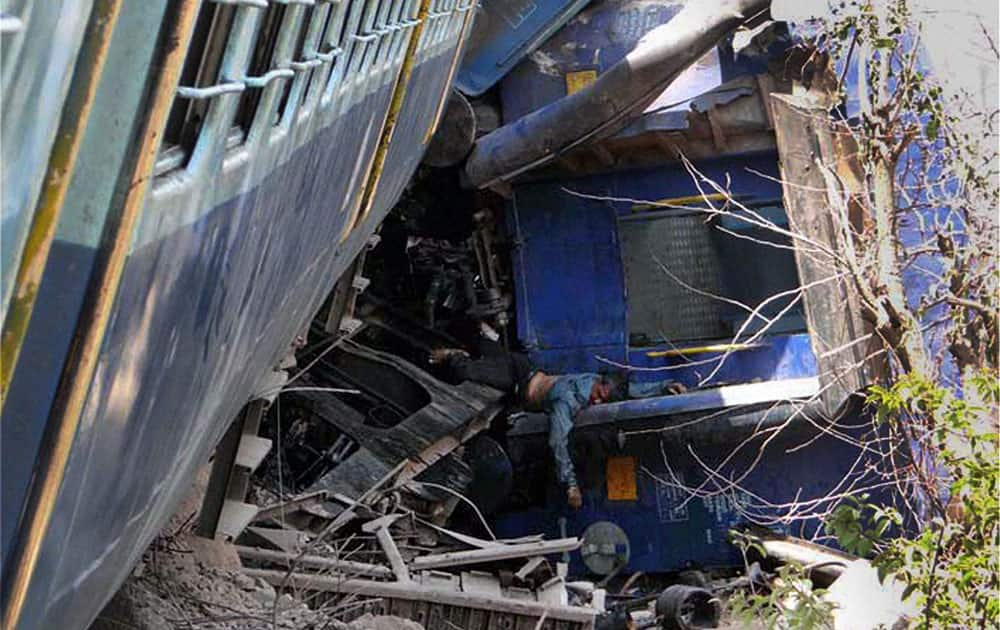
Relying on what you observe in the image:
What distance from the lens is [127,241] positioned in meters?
Result: 2.14

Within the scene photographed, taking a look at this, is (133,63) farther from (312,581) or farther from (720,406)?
(720,406)

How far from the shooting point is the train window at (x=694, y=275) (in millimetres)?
17562

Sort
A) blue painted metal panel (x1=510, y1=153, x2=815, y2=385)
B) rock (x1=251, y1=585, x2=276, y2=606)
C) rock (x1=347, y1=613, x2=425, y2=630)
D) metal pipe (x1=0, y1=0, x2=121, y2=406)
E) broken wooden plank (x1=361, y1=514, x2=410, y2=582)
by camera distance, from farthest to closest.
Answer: blue painted metal panel (x1=510, y1=153, x2=815, y2=385), broken wooden plank (x1=361, y1=514, x2=410, y2=582), rock (x1=347, y1=613, x2=425, y2=630), rock (x1=251, y1=585, x2=276, y2=606), metal pipe (x1=0, y1=0, x2=121, y2=406)

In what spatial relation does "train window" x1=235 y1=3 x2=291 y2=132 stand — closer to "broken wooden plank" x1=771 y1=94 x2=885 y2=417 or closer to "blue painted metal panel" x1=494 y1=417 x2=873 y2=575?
"broken wooden plank" x1=771 y1=94 x2=885 y2=417

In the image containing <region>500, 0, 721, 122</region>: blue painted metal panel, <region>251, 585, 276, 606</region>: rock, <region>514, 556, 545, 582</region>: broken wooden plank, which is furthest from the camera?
<region>500, 0, 721, 122</region>: blue painted metal panel

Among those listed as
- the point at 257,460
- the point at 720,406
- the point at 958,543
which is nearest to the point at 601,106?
the point at 720,406

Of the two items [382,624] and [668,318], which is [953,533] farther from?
[668,318]

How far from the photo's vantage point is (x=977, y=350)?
27.7ft

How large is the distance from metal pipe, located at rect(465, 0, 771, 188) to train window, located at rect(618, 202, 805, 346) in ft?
5.92

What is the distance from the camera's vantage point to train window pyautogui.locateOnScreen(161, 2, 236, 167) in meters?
2.63

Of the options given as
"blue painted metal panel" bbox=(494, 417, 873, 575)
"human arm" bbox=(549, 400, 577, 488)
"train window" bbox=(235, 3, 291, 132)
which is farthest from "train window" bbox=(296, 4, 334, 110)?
"blue painted metal panel" bbox=(494, 417, 873, 575)

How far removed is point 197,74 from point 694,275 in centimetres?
1529

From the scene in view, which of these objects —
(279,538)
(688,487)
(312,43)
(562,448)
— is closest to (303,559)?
(279,538)

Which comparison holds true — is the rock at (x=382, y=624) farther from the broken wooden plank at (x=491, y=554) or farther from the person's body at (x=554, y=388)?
the person's body at (x=554, y=388)
